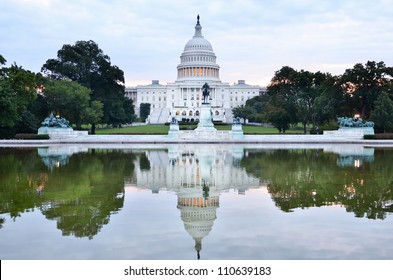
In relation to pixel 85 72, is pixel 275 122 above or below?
below

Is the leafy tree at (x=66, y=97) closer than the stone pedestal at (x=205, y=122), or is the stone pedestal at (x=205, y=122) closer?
the stone pedestal at (x=205, y=122)

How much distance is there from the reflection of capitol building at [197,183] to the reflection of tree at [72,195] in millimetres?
1243

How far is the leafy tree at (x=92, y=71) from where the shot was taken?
68.9 m

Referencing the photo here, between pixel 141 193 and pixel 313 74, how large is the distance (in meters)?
55.6

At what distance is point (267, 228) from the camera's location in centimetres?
1041

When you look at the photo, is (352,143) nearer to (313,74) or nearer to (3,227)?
(313,74)

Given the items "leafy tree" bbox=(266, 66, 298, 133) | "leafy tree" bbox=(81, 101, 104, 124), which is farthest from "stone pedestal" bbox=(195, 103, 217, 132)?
"leafy tree" bbox=(81, 101, 104, 124)

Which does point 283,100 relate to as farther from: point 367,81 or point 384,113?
point 384,113

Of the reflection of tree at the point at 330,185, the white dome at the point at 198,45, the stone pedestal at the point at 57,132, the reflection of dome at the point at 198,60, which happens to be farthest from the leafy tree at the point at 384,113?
the white dome at the point at 198,45

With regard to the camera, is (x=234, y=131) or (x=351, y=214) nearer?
(x=351, y=214)

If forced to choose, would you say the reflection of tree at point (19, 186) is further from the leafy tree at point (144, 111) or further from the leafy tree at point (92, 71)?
the leafy tree at point (144, 111)

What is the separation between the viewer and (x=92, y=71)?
7156 cm
